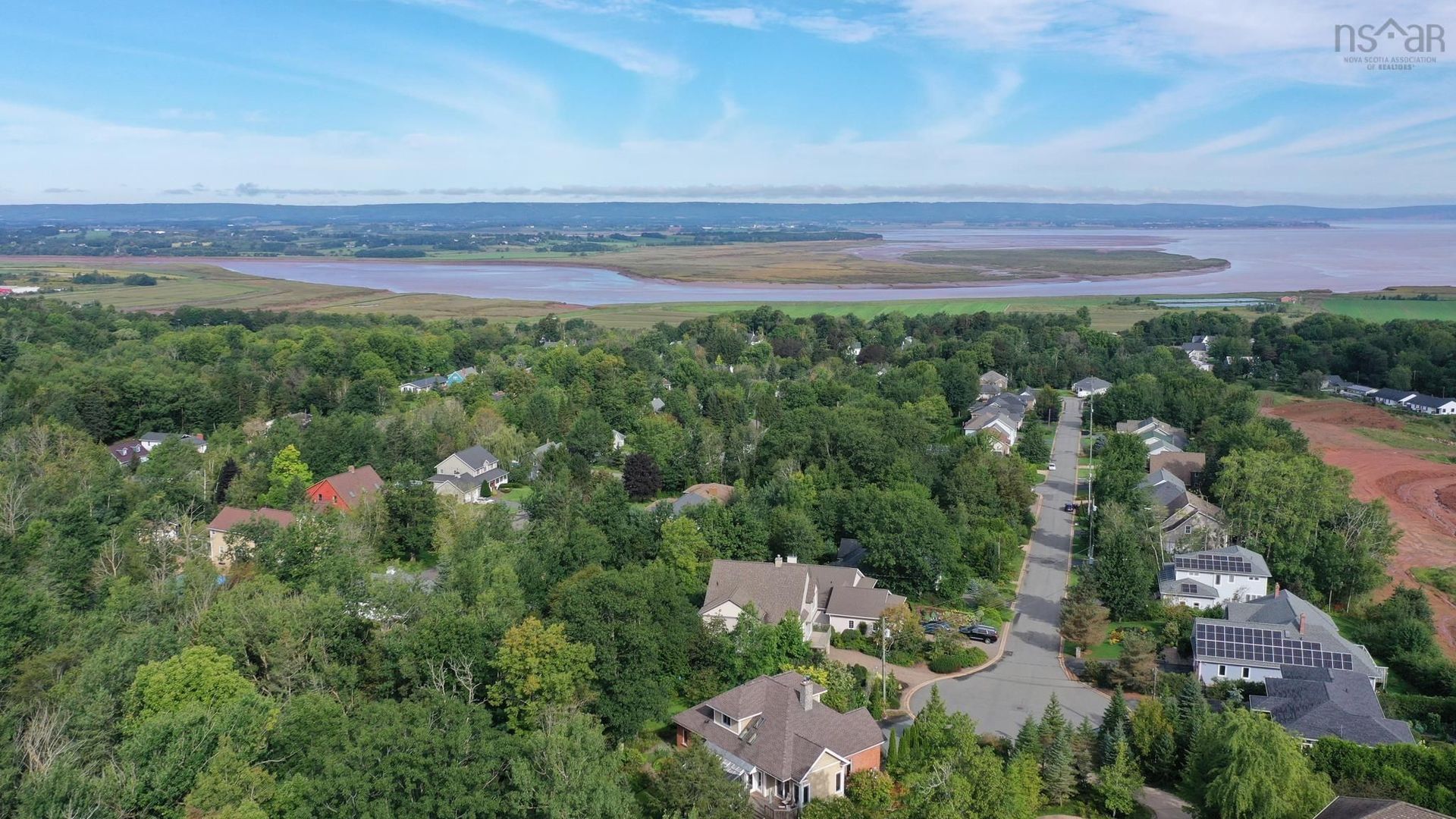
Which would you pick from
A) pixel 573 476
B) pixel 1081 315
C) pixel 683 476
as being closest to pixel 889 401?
pixel 683 476

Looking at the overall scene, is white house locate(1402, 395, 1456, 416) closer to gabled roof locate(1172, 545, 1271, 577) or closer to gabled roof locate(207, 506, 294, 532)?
gabled roof locate(1172, 545, 1271, 577)

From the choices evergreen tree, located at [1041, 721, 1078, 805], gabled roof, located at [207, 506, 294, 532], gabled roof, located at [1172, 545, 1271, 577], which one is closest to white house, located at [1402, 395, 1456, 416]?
gabled roof, located at [1172, 545, 1271, 577]

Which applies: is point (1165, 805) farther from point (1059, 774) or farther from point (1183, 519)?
point (1183, 519)

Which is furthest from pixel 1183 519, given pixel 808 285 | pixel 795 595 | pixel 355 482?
pixel 808 285

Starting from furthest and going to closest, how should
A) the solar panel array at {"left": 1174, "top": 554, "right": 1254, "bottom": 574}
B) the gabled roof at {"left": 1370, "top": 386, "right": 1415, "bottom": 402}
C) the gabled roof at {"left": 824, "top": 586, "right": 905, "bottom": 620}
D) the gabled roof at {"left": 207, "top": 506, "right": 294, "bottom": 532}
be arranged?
the gabled roof at {"left": 1370, "top": 386, "right": 1415, "bottom": 402} → the gabled roof at {"left": 207, "top": 506, "right": 294, "bottom": 532} → the solar panel array at {"left": 1174, "top": 554, "right": 1254, "bottom": 574} → the gabled roof at {"left": 824, "top": 586, "right": 905, "bottom": 620}

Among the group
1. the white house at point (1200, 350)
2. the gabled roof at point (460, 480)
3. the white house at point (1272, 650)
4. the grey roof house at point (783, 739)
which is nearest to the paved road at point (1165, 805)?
the grey roof house at point (783, 739)

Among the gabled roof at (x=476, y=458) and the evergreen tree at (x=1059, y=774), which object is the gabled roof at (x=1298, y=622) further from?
the gabled roof at (x=476, y=458)
